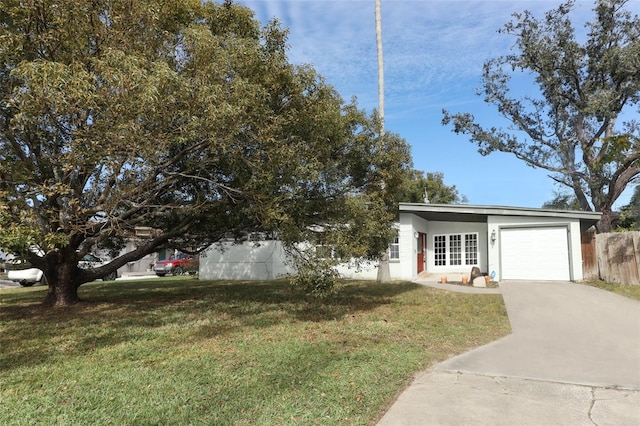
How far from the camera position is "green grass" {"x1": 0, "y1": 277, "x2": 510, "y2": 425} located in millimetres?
4090

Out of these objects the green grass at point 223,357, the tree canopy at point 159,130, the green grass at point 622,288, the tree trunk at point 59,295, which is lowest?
the green grass at point 223,357

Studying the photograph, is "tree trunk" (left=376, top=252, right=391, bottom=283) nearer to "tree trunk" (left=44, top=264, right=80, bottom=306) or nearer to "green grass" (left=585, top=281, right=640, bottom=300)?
"green grass" (left=585, top=281, right=640, bottom=300)

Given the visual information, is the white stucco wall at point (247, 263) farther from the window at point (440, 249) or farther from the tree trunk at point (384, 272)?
A: the window at point (440, 249)

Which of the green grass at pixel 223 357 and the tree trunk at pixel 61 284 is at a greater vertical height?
the tree trunk at pixel 61 284

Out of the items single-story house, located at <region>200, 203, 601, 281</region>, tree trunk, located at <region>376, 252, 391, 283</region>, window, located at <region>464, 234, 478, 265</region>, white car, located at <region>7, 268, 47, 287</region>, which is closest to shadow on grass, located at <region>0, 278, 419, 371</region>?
single-story house, located at <region>200, 203, 601, 281</region>

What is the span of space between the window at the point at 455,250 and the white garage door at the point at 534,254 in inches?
128

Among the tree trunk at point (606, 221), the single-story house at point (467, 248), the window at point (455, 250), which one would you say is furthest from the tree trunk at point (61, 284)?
the tree trunk at point (606, 221)

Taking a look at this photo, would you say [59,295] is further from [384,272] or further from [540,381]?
[384,272]

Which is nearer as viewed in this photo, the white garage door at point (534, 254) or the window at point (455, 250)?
the white garage door at point (534, 254)

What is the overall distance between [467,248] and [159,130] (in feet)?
55.8

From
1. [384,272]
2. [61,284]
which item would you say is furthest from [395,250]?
[61,284]

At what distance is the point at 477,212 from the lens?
17156mm

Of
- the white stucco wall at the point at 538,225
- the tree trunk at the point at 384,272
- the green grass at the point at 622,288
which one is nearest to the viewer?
the green grass at the point at 622,288

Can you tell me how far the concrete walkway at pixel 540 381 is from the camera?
4.06 m
